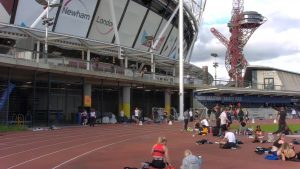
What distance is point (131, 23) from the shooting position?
174 feet

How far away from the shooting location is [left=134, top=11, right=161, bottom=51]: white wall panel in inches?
2185

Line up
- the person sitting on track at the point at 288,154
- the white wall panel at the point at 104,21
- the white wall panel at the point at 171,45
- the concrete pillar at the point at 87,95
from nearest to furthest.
Result: the person sitting on track at the point at 288,154 < the concrete pillar at the point at 87,95 < the white wall panel at the point at 104,21 < the white wall panel at the point at 171,45

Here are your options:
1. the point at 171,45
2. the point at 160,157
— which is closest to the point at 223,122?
the point at 160,157

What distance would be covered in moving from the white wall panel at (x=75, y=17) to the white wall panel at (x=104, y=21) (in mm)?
1128

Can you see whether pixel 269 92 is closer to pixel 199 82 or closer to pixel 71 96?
pixel 199 82

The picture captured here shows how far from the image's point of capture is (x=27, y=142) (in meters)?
20.8

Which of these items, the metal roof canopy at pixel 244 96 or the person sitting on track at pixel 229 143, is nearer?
the person sitting on track at pixel 229 143

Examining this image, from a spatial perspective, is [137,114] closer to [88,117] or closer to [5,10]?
[88,117]

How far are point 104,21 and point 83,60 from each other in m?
14.9

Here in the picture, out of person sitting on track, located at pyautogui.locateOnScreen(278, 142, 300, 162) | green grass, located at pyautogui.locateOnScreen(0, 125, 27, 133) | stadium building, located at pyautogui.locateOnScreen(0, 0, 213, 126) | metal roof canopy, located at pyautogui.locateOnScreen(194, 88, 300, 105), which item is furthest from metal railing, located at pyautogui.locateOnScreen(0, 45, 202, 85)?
person sitting on track, located at pyautogui.locateOnScreen(278, 142, 300, 162)

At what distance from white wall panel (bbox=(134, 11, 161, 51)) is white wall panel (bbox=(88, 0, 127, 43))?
5617 mm

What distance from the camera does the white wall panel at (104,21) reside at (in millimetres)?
48125

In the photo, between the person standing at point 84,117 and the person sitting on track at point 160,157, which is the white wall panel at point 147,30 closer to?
the person standing at point 84,117

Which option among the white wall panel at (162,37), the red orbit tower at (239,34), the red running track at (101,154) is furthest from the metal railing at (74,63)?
the red orbit tower at (239,34)
